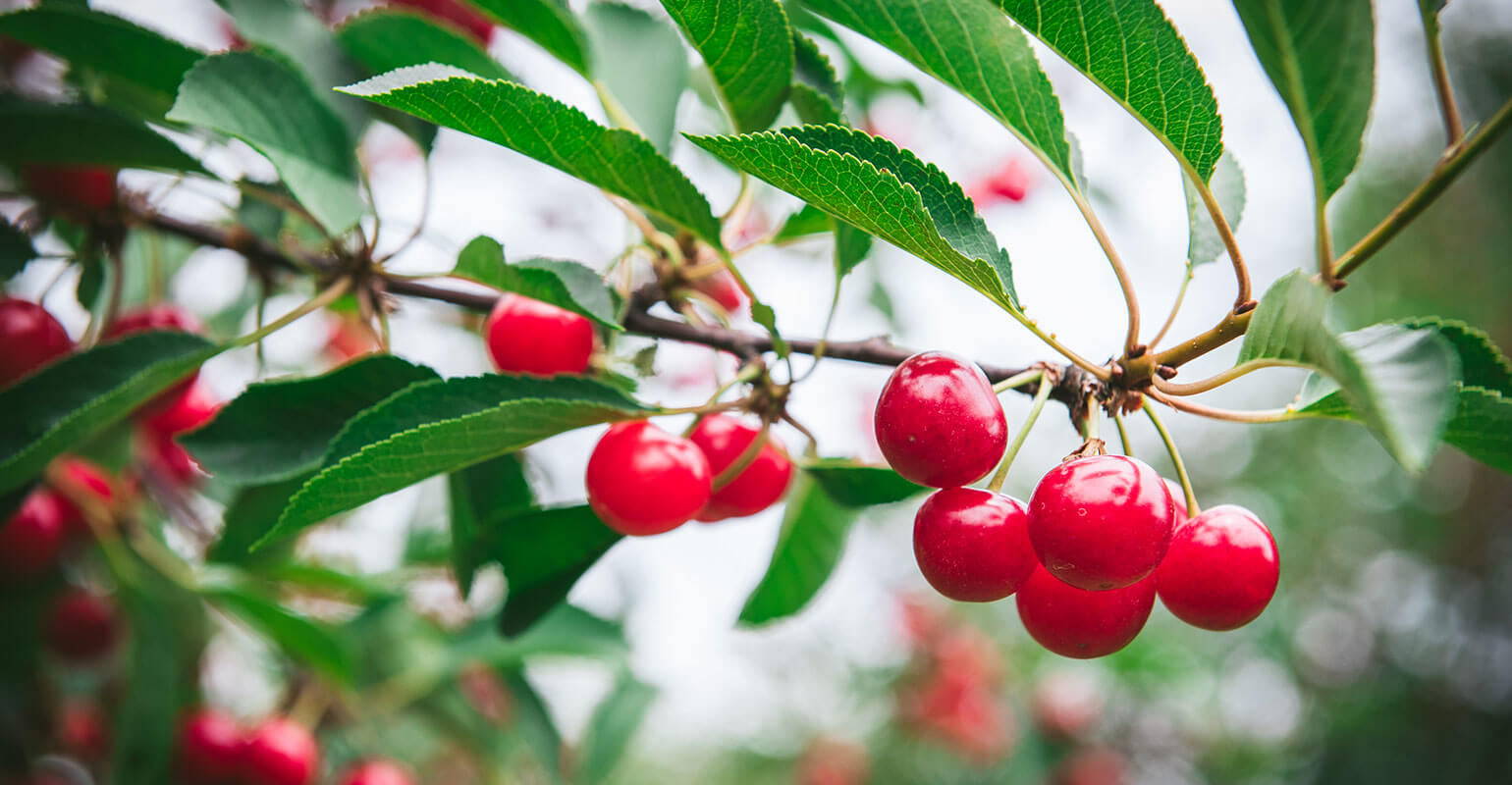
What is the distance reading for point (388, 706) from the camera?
1.83m

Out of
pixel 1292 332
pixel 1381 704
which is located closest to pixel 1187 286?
pixel 1292 332

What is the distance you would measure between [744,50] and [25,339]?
1004 millimetres

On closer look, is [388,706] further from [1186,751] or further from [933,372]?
[1186,751]

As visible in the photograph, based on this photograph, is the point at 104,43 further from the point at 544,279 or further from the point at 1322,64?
the point at 1322,64

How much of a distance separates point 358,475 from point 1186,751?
4879 millimetres

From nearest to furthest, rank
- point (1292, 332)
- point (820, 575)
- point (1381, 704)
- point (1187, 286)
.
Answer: point (1292, 332) < point (1187, 286) < point (820, 575) < point (1381, 704)

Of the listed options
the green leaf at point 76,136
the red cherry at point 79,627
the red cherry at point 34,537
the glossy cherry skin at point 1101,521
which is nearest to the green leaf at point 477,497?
the green leaf at point 76,136

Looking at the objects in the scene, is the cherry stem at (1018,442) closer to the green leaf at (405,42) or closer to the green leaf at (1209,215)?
the green leaf at (1209,215)

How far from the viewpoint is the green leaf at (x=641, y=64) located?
3.67 ft

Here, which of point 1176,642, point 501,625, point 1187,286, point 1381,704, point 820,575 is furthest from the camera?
point 1381,704

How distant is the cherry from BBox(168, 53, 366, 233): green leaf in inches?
19.4

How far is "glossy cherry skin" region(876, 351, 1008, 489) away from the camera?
2.36 ft

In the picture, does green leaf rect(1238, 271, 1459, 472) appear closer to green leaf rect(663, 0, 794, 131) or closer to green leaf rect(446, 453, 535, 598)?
green leaf rect(663, 0, 794, 131)

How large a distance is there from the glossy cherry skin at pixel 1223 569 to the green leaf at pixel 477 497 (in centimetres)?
72
